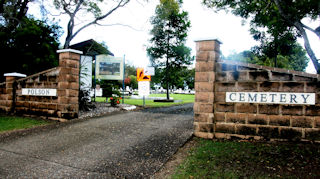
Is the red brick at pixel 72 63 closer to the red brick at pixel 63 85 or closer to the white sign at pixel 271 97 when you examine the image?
the red brick at pixel 63 85

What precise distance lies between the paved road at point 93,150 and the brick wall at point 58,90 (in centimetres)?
110

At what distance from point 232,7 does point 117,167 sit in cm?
1562

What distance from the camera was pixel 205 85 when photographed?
530cm

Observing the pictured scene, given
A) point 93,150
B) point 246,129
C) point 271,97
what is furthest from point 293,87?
point 93,150

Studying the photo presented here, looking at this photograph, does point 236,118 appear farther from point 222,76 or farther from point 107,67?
point 107,67

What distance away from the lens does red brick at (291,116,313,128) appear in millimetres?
4383

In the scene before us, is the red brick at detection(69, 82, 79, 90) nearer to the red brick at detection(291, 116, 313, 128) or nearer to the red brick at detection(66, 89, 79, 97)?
the red brick at detection(66, 89, 79, 97)

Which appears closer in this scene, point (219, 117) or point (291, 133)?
point (291, 133)

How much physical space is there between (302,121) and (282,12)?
9.08m

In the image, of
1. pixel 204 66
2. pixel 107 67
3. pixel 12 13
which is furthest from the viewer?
pixel 12 13

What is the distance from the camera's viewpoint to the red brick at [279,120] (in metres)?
4.55

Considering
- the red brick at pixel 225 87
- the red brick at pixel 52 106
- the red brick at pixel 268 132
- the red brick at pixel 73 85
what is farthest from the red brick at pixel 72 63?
the red brick at pixel 268 132

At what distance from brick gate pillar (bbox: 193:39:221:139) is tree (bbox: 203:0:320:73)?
8.12 m

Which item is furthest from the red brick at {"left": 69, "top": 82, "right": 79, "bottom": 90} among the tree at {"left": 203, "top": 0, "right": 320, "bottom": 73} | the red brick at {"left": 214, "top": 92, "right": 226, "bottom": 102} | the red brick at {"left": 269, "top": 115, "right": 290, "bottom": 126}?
the tree at {"left": 203, "top": 0, "right": 320, "bottom": 73}
